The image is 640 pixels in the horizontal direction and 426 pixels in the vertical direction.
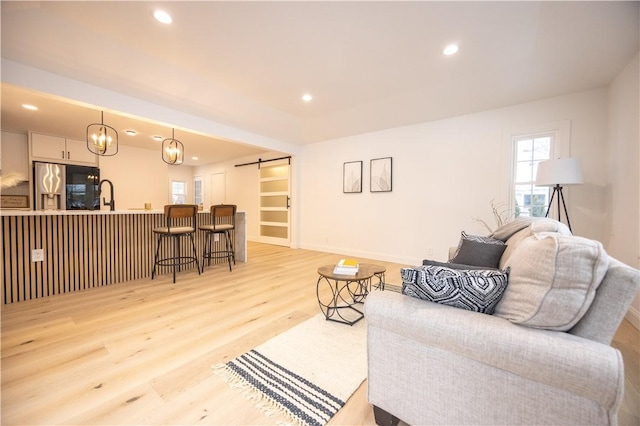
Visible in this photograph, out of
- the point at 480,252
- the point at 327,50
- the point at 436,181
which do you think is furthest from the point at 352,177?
the point at 480,252

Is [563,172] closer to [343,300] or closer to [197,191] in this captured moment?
[343,300]

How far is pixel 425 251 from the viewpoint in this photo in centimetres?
425

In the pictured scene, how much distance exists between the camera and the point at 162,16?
2.17m

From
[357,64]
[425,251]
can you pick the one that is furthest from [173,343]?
[425,251]

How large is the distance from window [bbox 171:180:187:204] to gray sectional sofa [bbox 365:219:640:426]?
372 inches

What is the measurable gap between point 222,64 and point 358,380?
3.36 m

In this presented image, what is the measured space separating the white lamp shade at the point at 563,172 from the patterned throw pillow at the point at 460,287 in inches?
90.6

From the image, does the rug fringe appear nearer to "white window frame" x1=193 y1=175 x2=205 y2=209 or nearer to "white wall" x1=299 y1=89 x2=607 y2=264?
"white wall" x1=299 y1=89 x2=607 y2=264

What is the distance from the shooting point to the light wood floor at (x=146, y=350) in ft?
4.08

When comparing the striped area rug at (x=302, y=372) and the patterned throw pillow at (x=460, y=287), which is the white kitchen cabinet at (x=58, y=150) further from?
the patterned throw pillow at (x=460, y=287)

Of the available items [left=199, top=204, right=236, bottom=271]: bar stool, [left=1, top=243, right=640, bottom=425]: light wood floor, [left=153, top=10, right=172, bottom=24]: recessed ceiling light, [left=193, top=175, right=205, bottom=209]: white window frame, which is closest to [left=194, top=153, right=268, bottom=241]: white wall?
[left=193, top=175, right=205, bottom=209]: white window frame

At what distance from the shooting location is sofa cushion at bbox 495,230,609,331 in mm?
820

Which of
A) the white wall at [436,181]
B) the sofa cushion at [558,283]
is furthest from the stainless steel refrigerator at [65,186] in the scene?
the sofa cushion at [558,283]

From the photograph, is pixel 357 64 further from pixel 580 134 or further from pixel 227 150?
pixel 227 150
